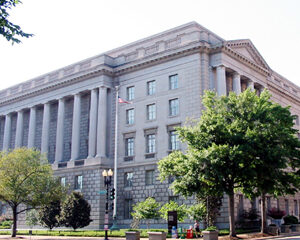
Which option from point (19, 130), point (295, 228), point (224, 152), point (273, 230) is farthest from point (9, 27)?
point (19, 130)

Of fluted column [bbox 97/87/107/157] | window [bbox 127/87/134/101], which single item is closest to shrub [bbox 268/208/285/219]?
fluted column [bbox 97/87/107/157]

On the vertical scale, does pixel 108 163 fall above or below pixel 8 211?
above

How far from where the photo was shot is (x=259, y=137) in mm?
33500

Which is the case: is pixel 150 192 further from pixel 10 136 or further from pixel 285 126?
pixel 10 136

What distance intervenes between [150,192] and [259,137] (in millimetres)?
17941

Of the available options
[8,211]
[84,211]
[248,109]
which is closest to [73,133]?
[84,211]

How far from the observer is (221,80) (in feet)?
154

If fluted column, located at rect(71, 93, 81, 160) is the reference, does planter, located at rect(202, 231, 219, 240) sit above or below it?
below

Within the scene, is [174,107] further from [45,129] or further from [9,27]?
[9,27]

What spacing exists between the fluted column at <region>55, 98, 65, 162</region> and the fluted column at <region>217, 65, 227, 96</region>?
23.2m

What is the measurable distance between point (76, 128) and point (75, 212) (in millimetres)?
13231

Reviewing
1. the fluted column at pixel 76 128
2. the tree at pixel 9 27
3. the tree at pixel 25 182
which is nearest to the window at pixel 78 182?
the fluted column at pixel 76 128

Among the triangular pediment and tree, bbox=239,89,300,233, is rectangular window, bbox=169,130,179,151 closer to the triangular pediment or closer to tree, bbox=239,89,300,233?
the triangular pediment

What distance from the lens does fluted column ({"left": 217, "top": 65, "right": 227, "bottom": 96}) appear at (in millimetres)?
46438
